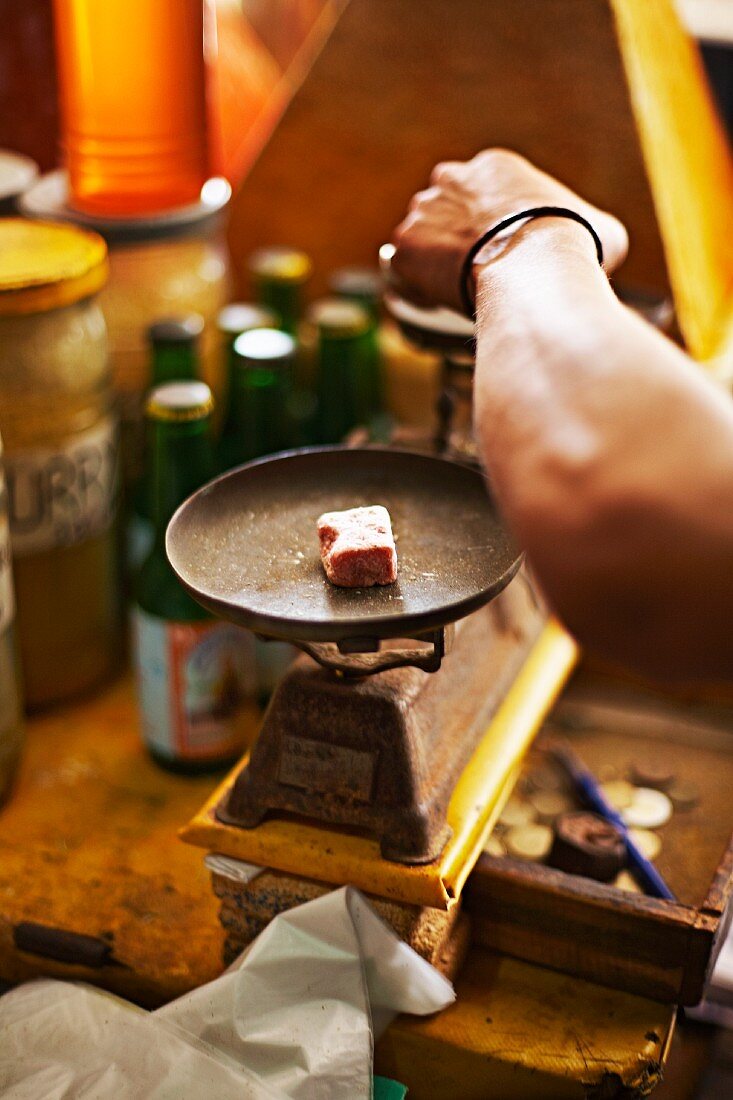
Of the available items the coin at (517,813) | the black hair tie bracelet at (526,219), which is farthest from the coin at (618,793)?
the black hair tie bracelet at (526,219)

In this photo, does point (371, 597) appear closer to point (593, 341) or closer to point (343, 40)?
point (593, 341)

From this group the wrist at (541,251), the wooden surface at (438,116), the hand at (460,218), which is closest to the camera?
the wrist at (541,251)

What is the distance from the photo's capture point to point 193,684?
1.34 m

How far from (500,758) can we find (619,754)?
43 cm

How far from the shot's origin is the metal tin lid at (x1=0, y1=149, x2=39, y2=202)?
1629 mm

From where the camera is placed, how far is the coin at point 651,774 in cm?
150

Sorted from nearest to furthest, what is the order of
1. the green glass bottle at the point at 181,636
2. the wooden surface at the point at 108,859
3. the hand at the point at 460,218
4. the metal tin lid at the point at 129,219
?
the hand at the point at 460,218 < the wooden surface at the point at 108,859 < the green glass bottle at the point at 181,636 < the metal tin lid at the point at 129,219

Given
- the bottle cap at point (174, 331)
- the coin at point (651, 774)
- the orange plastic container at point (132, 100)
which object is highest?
the orange plastic container at point (132, 100)

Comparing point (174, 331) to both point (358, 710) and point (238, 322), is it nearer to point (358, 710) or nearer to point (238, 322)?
point (238, 322)

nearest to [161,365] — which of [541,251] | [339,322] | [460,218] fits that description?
[339,322]

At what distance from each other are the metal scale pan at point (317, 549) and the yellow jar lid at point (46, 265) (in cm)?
36

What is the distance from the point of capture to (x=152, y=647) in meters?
1.34

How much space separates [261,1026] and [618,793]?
24.8 inches

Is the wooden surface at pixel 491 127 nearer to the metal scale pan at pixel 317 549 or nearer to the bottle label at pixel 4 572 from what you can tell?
the metal scale pan at pixel 317 549
